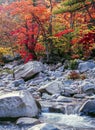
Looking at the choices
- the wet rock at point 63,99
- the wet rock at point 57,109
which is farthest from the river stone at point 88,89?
the wet rock at point 57,109

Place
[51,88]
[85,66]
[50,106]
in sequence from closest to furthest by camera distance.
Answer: [50,106]
[51,88]
[85,66]

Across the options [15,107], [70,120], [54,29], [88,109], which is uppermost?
[54,29]

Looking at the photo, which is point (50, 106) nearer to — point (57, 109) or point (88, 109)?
point (57, 109)

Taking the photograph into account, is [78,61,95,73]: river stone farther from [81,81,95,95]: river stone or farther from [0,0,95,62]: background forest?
[81,81,95,95]: river stone

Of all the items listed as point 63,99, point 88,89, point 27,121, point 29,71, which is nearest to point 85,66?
point 29,71

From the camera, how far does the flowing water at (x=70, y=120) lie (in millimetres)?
7583

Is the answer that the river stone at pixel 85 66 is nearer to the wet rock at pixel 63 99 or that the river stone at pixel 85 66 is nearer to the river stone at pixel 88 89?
the river stone at pixel 88 89

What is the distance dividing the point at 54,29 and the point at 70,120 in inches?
540

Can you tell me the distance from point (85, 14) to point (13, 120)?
1459 centimetres

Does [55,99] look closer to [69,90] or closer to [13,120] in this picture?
[69,90]

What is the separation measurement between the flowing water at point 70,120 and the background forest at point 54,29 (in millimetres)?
9758

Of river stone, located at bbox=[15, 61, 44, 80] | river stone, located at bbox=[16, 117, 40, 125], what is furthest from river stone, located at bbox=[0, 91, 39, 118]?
river stone, located at bbox=[15, 61, 44, 80]

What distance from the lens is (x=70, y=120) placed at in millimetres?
8086

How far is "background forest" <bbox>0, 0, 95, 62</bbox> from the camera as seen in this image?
18.6 m
